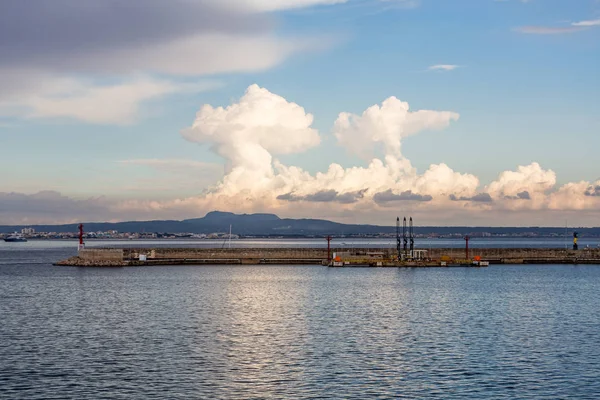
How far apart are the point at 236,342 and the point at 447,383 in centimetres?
1981

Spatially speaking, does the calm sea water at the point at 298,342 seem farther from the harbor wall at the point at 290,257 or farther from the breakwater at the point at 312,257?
the harbor wall at the point at 290,257

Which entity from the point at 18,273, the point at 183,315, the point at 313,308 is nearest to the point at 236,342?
the point at 183,315

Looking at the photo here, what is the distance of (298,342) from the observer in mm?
56438

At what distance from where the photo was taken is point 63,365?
4706 centimetres

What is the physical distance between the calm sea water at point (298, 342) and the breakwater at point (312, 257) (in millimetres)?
50079

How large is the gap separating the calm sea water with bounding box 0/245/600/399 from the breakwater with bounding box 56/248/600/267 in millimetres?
50079

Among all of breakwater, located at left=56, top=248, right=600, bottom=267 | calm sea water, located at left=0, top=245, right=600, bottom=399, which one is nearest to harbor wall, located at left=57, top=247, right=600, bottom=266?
breakwater, located at left=56, top=248, right=600, bottom=267

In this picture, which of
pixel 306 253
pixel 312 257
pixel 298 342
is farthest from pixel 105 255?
pixel 298 342

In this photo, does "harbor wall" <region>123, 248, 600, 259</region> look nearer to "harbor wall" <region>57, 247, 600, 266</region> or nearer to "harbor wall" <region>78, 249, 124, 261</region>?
"harbor wall" <region>57, 247, 600, 266</region>

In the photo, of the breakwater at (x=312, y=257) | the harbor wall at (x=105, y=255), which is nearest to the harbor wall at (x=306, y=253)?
the breakwater at (x=312, y=257)

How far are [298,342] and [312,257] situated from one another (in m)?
115

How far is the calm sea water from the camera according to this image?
1629 inches

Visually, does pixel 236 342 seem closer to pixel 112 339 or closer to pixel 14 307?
pixel 112 339

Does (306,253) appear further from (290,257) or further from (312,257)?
(290,257)
